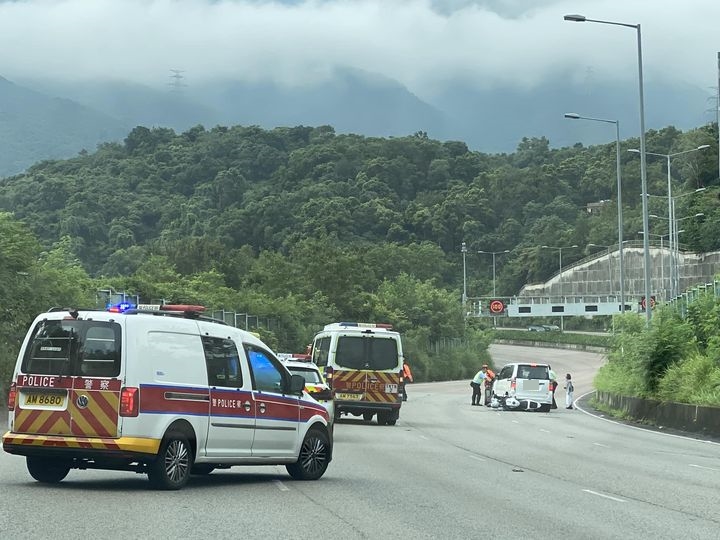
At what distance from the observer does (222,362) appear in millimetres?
15453

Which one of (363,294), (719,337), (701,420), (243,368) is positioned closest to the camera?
(243,368)

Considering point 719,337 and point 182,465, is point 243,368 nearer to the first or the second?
point 182,465

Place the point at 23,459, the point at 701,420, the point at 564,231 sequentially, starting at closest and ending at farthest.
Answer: the point at 23,459 < the point at 701,420 < the point at 564,231

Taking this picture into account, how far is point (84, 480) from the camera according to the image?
16.0 metres

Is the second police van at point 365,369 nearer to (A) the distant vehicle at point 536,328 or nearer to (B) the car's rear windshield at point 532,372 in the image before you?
(B) the car's rear windshield at point 532,372

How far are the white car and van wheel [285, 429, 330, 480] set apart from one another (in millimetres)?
28723

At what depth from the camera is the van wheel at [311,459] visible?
16.7m

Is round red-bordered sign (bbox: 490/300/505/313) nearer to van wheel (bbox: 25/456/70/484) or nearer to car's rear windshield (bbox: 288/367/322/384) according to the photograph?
car's rear windshield (bbox: 288/367/322/384)

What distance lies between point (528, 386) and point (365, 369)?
46.9ft

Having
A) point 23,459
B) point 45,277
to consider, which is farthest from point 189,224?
point 23,459

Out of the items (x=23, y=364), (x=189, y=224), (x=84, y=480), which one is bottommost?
(x=84, y=480)

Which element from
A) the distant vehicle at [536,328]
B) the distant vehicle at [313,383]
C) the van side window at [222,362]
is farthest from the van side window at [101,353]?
the distant vehicle at [536,328]

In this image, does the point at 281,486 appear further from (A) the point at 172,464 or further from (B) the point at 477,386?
(B) the point at 477,386

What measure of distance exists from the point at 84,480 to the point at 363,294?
7586cm
